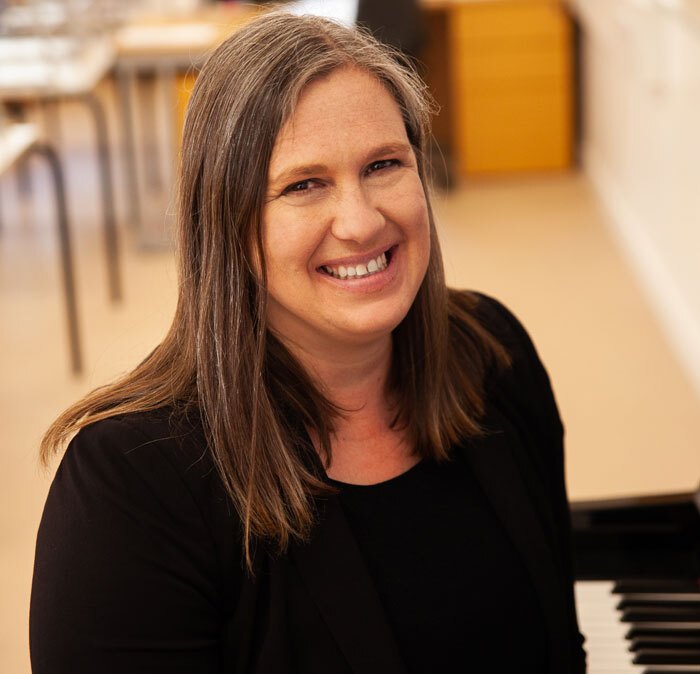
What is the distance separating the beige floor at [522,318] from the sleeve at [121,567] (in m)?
0.76

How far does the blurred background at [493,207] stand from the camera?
3609 millimetres

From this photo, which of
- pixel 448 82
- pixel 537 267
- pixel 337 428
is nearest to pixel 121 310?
pixel 537 267

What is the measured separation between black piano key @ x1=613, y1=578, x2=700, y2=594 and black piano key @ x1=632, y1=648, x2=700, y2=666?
105 millimetres

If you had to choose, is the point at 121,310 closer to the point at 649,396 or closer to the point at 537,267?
the point at 537,267

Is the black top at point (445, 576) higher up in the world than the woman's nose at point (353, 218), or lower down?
lower down

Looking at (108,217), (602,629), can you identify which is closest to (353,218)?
(602,629)

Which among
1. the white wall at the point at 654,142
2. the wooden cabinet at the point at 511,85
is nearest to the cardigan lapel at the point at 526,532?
the white wall at the point at 654,142

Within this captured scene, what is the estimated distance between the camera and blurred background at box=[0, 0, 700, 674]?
361 cm

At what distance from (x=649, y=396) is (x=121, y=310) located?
2.10 meters

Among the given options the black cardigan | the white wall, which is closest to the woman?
the black cardigan

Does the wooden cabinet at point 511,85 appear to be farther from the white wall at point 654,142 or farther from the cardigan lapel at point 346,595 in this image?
the cardigan lapel at point 346,595

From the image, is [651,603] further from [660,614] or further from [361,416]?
[361,416]

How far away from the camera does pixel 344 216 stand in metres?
1.24

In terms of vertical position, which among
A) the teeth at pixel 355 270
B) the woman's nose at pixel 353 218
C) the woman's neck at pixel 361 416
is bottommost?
the woman's neck at pixel 361 416
